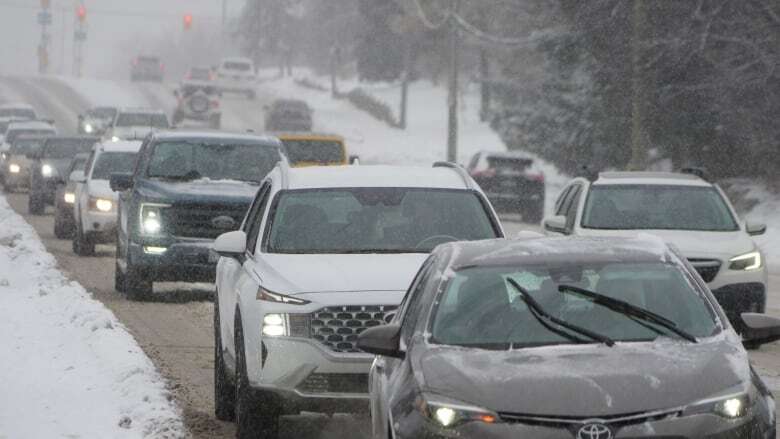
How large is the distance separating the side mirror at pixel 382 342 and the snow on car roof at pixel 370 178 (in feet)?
13.1

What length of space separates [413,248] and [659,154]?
34604 mm

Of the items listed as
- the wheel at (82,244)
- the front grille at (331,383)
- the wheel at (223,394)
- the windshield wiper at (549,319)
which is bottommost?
the wheel at (82,244)

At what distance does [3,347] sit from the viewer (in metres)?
14.7

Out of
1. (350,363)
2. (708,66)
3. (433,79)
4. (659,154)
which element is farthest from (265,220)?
(433,79)

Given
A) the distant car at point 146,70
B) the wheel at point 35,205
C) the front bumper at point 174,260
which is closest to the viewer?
the front bumper at point 174,260

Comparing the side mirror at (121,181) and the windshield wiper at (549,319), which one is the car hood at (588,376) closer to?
the windshield wiper at (549,319)

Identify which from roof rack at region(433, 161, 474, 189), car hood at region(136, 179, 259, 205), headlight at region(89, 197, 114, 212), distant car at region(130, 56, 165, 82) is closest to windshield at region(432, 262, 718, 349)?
roof rack at region(433, 161, 474, 189)

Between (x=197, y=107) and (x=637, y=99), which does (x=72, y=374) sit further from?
(x=197, y=107)

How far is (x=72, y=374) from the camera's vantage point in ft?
42.8

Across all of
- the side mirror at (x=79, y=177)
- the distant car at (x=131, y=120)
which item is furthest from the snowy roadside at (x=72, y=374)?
the distant car at (x=131, y=120)

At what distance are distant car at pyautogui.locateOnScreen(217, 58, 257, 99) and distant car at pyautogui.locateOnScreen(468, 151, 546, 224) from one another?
54992 mm

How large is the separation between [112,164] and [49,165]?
9472mm

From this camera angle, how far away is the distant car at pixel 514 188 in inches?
1581

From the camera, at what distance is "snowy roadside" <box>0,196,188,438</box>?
1076 cm
